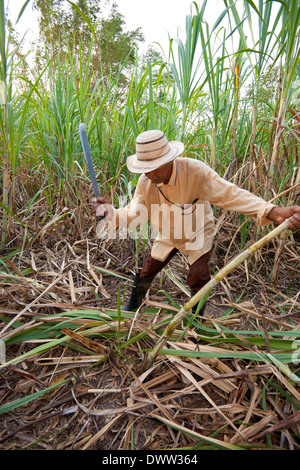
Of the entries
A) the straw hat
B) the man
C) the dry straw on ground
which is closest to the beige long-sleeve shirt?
the man

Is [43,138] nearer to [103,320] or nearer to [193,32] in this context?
[193,32]

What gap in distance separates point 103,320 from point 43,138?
1227mm

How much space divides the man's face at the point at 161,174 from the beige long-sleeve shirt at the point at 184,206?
0.9 inches

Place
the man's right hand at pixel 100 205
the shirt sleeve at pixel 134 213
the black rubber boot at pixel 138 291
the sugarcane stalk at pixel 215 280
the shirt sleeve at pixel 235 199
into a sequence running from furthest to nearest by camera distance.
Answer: the black rubber boot at pixel 138 291 < the shirt sleeve at pixel 134 213 < the man's right hand at pixel 100 205 < the shirt sleeve at pixel 235 199 < the sugarcane stalk at pixel 215 280

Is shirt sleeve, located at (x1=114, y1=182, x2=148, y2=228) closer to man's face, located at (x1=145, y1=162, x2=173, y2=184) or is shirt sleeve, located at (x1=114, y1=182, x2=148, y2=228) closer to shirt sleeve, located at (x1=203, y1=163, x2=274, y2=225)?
man's face, located at (x1=145, y1=162, x2=173, y2=184)

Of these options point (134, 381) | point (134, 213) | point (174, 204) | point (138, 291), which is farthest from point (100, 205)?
point (134, 381)

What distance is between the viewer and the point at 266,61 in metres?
1.20

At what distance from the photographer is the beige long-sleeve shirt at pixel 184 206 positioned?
3.51ft

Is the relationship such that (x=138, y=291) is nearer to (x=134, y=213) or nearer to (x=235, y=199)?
(x=134, y=213)

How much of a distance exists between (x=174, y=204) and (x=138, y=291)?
0.49 meters

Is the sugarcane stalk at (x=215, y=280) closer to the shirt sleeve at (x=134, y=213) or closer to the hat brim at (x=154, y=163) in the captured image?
the hat brim at (x=154, y=163)

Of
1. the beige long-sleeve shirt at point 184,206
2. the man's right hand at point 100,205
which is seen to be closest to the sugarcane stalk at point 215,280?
the beige long-sleeve shirt at point 184,206

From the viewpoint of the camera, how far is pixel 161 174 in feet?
3.38
